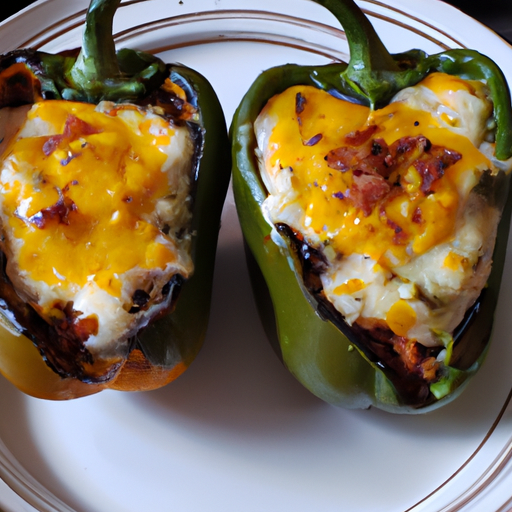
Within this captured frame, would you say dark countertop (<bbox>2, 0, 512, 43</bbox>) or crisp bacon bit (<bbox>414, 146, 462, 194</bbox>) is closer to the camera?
crisp bacon bit (<bbox>414, 146, 462, 194</bbox>)

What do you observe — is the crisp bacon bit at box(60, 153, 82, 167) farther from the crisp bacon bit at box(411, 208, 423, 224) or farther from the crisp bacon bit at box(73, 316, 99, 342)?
the crisp bacon bit at box(411, 208, 423, 224)

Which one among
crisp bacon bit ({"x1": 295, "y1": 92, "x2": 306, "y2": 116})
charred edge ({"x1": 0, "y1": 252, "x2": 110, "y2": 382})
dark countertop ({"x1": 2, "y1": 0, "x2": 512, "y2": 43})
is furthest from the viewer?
dark countertop ({"x1": 2, "y1": 0, "x2": 512, "y2": 43})

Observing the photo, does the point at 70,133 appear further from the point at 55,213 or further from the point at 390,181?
the point at 390,181

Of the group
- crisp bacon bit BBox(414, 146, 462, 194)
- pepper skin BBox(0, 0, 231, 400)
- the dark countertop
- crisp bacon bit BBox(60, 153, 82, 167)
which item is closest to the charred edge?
Answer: pepper skin BBox(0, 0, 231, 400)

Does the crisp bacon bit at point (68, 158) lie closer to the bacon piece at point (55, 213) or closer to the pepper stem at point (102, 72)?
the bacon piece at point (55, 213)

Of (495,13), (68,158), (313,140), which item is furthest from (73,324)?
(495,13)

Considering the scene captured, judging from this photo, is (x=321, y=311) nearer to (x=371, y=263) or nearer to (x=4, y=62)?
(x=371, y=263)

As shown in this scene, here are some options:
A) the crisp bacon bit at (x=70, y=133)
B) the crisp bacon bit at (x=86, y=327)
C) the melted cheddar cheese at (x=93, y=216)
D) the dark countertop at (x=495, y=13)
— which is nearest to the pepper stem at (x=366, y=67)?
the melted cheddar cheese at (x=93, y=216)

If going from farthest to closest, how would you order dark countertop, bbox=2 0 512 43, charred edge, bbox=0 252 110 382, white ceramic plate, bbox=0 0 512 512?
dark countertop, bbox=2 0 512 43 < white ceramic plate, bbox=0 0 512 512 < charred edge, bbox=0 252 110 382
